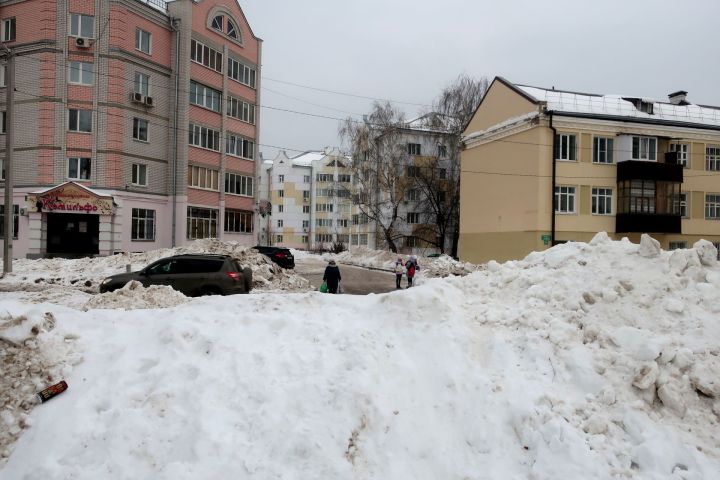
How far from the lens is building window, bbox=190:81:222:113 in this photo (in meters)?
31.8

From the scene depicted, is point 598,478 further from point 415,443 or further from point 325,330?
point 325,330

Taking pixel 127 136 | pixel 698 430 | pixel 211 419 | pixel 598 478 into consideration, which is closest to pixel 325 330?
pixel 211 419

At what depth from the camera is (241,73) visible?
35.6 m

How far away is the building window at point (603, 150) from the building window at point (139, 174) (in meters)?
27.5

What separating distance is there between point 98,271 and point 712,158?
3748cm

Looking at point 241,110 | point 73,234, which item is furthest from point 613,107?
point 73,234

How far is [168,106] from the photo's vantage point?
31.0m

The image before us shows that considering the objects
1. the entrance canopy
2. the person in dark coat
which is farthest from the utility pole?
the person in dark coat

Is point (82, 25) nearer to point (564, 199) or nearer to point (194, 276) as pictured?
point (194, 276)

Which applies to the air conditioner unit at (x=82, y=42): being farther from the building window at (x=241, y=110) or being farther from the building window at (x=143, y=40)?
the building window at (x=241, y=110)

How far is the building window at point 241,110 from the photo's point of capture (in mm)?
34606

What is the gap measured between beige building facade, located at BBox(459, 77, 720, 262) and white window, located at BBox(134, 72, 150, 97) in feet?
71.7

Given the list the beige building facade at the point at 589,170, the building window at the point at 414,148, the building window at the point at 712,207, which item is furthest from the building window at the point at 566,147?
the building window at the point at 414,148

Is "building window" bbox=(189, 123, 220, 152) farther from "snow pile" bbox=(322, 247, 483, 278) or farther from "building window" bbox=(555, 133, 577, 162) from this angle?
"building window" bbox=(555, 133, 577, 162)
